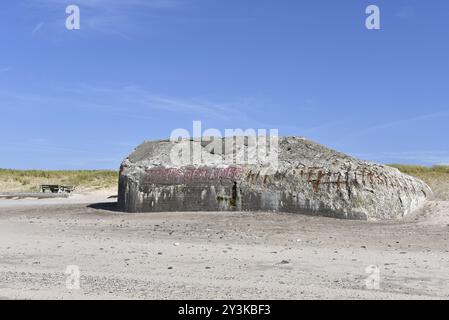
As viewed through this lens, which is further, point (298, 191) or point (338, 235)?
point (298, 191)

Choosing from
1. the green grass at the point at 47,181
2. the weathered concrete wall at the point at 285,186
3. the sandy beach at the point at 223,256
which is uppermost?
the green grass at the point at 47,181

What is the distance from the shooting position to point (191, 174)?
59.3ft

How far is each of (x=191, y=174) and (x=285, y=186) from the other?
9.84 ft

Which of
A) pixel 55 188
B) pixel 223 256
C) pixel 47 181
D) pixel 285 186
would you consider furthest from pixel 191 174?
pixel 47 181

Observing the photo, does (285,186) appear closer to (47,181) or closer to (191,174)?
(191,174)

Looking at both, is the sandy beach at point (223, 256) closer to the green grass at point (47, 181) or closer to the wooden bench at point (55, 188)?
the wooden bench at point (55, 188)

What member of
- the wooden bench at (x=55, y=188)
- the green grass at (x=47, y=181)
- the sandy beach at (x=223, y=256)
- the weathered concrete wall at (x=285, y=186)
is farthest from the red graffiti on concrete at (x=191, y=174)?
the green grass at (x=47, y=181)

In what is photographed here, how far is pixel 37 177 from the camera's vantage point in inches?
1925

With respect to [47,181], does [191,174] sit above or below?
below

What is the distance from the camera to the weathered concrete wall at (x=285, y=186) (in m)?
16.4
